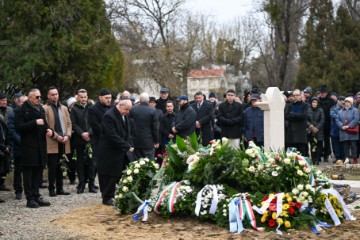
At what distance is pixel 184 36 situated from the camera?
45.0 metres

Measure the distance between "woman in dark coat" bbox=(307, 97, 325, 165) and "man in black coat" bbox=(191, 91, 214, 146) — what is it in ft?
10.1

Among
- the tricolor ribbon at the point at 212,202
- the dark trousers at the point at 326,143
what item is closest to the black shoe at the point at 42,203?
the tricolor ribbon at the point at 212,202

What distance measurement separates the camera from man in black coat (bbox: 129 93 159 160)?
13.2m

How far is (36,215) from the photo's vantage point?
9875 mm

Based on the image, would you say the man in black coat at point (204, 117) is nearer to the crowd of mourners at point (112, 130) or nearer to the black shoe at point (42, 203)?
the crowd of mourners at point (112, 130)

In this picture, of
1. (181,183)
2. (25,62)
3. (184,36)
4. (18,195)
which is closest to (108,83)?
(25,62)

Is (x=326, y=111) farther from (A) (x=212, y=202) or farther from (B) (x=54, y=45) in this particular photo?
(A) (x=212, y=202)

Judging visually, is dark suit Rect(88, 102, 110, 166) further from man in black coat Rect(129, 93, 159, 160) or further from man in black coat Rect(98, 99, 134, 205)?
man in black coat Rect(129, 93, 159, 160)

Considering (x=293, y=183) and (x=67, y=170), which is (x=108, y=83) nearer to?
(x=67, y=170)

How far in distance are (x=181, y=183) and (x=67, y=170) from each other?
527 cm

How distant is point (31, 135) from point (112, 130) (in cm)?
151

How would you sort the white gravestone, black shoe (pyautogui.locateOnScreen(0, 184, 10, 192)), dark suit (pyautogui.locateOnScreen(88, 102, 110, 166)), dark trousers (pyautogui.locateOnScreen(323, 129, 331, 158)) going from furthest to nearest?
dark trousers (pyautogui.locateOnScreen(323, 129, 331, 158)), black shoe (pyautogui.locateOnScreen(0, 184, 10, 192)), the white gravestone, dark suit (pyautogui.locateOnScreen(88, 102, 110, 166))

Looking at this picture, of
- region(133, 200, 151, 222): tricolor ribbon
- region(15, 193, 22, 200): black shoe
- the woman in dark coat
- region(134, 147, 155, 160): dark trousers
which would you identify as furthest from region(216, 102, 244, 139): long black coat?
region(133, 200, 151, 222): tricolor ribbon

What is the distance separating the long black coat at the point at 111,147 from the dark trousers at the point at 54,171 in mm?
1743
